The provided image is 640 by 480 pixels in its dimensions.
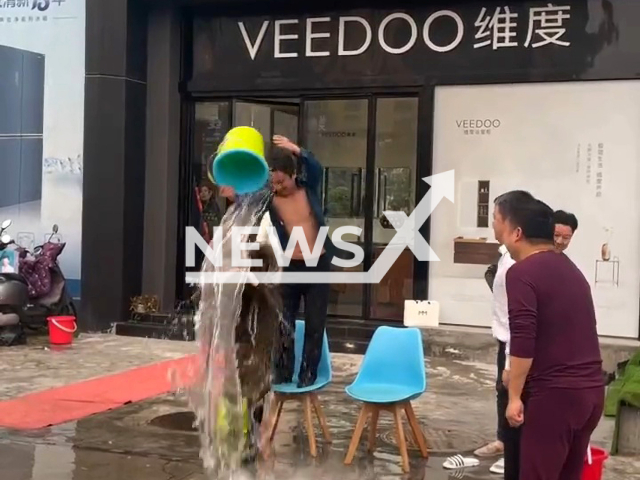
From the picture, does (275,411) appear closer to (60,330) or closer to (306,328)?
(306,328)

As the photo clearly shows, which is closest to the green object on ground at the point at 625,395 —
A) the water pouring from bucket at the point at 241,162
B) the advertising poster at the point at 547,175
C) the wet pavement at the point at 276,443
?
the wet pavement at the point at 276,443

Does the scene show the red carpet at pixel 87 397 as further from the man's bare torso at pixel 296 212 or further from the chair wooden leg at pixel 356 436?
the man's bare torso at pixel 296 212

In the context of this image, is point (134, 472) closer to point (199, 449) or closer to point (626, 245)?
point (199, 449)

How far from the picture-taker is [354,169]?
11094 millimetres

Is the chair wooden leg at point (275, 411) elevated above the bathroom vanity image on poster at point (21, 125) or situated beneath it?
situated beneath

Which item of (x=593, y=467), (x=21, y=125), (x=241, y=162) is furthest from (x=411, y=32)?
(x=593, y=467)

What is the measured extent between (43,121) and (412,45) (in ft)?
16.0

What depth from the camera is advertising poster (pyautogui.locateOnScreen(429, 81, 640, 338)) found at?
9812 millimetres

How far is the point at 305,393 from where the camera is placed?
6.04 meters

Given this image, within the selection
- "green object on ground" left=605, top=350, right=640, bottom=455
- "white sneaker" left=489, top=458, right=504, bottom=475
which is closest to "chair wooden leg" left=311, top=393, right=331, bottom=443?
"white sneaker" left=489, top=458, right=504, bottom=475

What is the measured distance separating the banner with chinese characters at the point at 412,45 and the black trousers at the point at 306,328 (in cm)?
518

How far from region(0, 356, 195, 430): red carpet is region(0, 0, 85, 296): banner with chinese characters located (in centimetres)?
322

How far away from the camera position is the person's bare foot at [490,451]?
6.00 metres

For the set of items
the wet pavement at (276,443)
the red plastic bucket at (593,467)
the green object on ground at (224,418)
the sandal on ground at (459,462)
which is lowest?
the wet pavement at (276,443)
